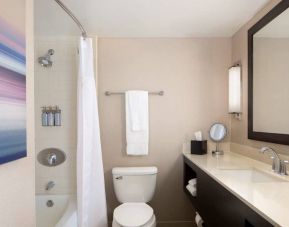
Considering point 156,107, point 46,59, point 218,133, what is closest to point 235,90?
point 218,133

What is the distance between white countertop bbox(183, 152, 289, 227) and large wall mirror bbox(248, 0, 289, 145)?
262 millimetres

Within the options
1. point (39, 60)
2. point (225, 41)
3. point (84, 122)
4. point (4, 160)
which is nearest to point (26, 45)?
point (4, 160)

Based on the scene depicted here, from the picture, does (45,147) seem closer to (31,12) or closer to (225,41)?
(31,12)

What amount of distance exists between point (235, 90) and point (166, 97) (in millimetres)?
711

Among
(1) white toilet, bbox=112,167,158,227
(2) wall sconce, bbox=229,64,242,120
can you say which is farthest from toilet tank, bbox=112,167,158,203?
(2) wall sconce, bbox=229,64,242,120

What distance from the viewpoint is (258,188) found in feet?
4.11

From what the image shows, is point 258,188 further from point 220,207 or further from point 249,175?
point 249,175

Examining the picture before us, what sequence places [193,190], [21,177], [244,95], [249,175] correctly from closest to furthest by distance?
[21,177]
[249,175]
[193,190]
[244,95]

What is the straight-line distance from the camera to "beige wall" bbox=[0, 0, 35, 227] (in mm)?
1004

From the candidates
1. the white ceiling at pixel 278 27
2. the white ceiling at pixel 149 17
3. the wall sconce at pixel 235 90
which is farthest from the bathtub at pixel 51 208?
the white ceiling at pixel 278 27

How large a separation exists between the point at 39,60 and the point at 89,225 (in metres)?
1.66

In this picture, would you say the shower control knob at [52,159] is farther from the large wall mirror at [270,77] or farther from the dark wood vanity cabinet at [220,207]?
the large wall mirror at [270,77]

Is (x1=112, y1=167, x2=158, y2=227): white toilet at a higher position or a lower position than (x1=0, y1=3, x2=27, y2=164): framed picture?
lower

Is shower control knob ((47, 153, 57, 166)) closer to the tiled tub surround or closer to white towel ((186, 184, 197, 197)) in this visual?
the tiled tub surround
